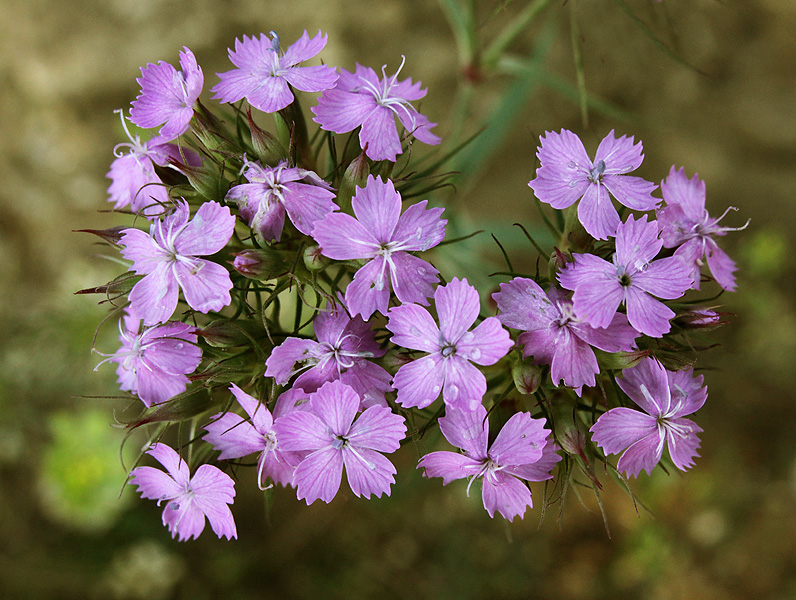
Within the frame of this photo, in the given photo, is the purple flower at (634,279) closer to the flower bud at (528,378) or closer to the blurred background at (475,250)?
the flower bud at (528,378)

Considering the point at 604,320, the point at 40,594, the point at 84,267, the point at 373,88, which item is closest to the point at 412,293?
the point at 604,320

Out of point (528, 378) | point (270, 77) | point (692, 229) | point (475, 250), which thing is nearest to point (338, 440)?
Answer: point (528, 378)

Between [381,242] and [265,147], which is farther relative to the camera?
[265,147]

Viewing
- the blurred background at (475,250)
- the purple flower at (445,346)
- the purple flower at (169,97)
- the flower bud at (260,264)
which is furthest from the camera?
the blurred background at (475,250)

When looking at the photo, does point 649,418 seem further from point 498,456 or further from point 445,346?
point 445,346

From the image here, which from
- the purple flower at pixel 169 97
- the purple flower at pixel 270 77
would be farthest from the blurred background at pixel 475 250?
the purple flower at pixel 169 97

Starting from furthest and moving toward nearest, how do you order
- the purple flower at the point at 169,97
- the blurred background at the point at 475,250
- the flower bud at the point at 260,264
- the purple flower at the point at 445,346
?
the blurred background at the point at 475,250
the purple flower at the point at 169,97
the flower bud at the point at 260,264
the purple flower at the point at 445,346
